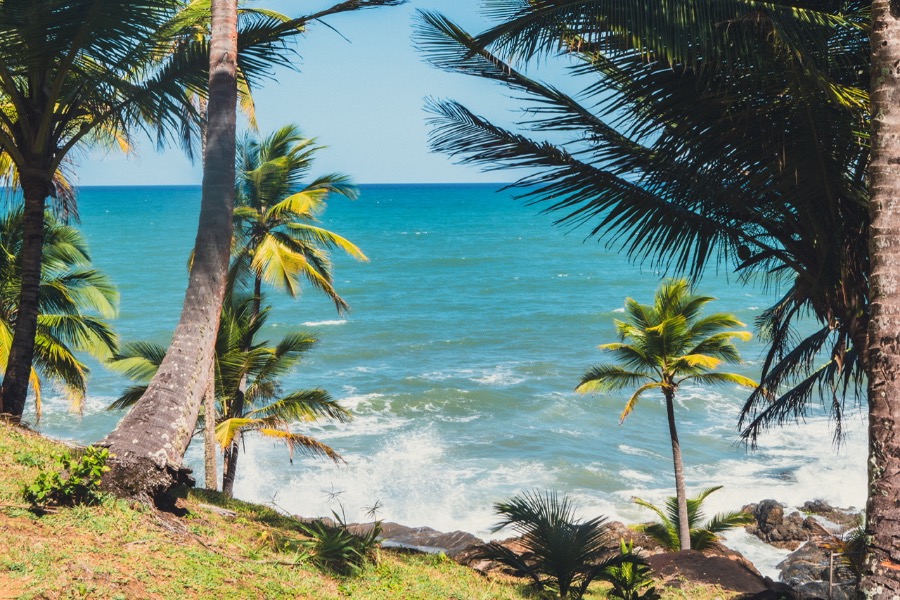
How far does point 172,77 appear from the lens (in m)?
9.16

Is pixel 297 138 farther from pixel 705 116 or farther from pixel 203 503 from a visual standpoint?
pixel 705 116

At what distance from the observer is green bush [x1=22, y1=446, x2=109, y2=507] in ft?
19.6

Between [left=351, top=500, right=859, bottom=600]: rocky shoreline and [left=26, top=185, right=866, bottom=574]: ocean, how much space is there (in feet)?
2.66

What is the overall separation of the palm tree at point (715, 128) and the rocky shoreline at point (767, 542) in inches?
105

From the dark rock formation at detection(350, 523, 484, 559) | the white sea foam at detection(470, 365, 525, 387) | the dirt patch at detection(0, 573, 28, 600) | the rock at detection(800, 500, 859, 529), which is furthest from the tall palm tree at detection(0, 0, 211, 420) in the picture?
the white sea foam at detection(470, 365, 525, 387)

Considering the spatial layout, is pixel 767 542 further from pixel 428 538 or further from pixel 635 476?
pixel 428 538

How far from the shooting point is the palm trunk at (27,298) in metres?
9.68

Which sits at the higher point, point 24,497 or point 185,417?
point 185,417

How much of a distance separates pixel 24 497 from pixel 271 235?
1173cm

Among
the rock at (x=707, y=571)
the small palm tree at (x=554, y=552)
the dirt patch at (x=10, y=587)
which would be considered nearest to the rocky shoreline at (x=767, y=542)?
the rock at (x=707, y=571)

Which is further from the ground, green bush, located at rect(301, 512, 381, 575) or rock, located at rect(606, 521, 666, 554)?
green bush, located at rect(301, 512, 381, 575)

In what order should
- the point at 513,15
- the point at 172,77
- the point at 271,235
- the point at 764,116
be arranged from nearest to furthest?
the point at 513,15
the point at 764,116
the point at 172,77
the point at 271,235

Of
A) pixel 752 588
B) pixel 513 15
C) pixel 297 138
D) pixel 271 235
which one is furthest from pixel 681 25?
pixel 297 138

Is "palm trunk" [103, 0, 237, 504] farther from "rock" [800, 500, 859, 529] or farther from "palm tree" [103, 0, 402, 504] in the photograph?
"rock" [800, 500, 859, 529]
